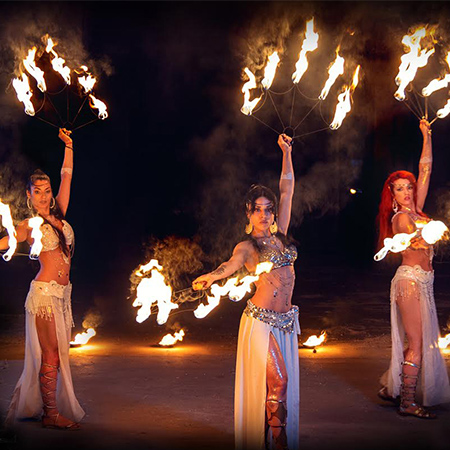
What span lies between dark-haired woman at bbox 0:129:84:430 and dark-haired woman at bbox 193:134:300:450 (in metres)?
1.58

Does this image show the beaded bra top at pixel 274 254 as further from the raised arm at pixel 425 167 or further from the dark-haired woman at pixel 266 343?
the raised arm at pixel 425 167

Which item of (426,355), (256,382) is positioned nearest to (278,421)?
(256,382)

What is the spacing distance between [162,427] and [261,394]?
46.8 inches

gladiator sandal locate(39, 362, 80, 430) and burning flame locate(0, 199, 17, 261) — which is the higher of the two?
burning flame locate(0, 199, 17, 261)

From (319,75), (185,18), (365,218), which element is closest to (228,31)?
(185,18)

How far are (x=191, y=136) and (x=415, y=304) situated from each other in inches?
457

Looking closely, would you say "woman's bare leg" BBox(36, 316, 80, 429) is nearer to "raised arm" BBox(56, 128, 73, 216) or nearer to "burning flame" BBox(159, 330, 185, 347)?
"raised arm" BBox(56, 128, 73, 216)

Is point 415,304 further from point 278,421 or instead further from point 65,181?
point 65,181

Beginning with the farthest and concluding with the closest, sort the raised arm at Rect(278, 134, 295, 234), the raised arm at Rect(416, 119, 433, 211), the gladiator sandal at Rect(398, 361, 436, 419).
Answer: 1. the raised arm at Rect(416, 119, 433, 211)
2. the gladiator sandal at Rect(398, 361, 436, 419)
3. the raised arm at Rect(278, 134, 295, 234)

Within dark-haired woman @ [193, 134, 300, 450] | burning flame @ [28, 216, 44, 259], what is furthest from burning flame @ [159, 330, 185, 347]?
dark-haired woman @ [193, 134, 300, 450]

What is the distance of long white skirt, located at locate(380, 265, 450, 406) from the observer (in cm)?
620

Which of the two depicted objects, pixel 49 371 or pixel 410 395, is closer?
pixel 49 371

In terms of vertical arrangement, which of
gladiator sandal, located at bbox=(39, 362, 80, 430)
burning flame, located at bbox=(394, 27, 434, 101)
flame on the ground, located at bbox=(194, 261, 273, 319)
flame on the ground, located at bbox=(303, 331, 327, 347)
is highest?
burning flame, located at bbox=(394, 27, 434, 101)

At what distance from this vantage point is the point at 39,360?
5750mm
